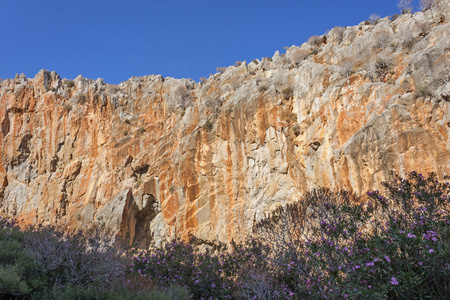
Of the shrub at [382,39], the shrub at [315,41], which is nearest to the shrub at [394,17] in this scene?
the shrub at [382,39]

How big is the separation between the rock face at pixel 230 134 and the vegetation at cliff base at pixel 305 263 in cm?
504

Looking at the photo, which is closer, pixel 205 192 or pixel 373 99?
pixel 373 99

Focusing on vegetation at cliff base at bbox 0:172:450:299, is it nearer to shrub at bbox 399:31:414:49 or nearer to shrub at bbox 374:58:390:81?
shrub at bbox 374:58:390:81

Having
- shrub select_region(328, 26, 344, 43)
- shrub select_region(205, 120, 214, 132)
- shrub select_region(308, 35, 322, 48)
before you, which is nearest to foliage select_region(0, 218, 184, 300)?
shrub select_region(205, 120, 214, 132)

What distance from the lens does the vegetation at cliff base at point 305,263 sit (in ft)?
26.3

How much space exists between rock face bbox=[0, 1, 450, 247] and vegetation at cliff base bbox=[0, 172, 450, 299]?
16.5 ft

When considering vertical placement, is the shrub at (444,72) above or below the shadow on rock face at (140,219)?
above

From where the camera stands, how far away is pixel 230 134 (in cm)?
2992

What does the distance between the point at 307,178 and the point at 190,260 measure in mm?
10073

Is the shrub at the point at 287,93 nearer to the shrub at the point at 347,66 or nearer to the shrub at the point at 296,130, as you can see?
the shrub at the point at 296,130

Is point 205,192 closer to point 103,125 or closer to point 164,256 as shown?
point 164,256

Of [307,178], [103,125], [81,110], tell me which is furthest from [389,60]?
[81,110]

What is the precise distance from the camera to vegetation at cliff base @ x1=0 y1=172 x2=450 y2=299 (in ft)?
26.3

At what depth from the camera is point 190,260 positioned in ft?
59.2
